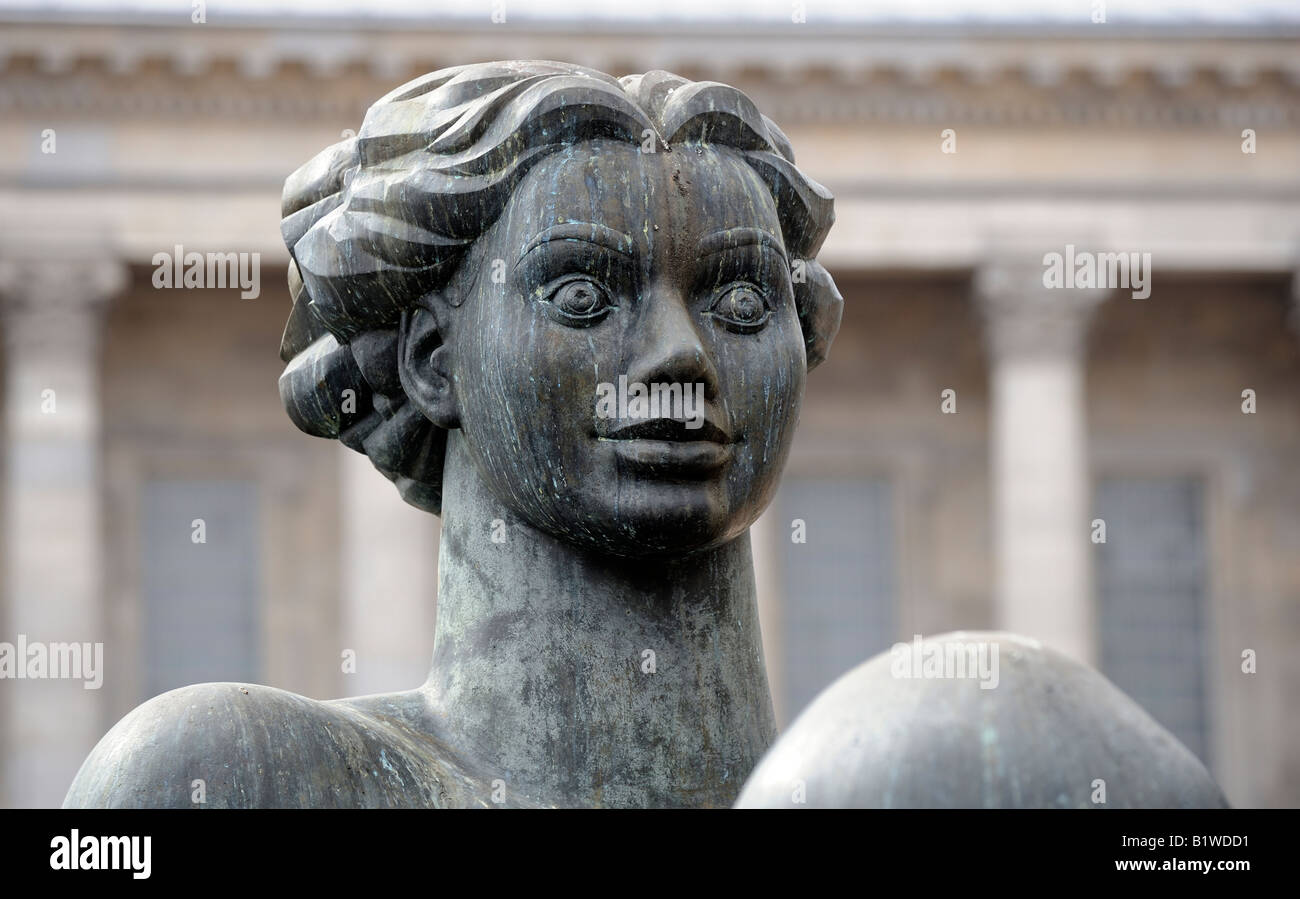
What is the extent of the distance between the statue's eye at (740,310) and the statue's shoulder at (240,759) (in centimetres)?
64

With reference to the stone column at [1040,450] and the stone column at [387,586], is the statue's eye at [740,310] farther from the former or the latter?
the stone column at [1040,450]

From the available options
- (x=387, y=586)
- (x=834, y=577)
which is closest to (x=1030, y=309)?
(x=834, y=577)

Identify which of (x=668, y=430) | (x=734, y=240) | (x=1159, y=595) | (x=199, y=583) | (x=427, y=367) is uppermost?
(x=199, y=583)

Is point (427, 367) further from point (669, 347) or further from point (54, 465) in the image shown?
point (54, 465)

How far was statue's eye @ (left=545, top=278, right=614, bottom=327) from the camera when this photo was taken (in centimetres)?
290

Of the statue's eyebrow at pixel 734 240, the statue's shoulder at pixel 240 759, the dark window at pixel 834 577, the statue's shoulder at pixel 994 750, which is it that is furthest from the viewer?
the dark window at pixel 834 577

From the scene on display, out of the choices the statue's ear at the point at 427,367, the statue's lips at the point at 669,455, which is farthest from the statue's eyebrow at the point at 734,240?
the statue's ear at the point at 427,367

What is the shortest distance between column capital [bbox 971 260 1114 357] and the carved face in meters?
25.0

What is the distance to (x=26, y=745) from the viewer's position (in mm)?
26406

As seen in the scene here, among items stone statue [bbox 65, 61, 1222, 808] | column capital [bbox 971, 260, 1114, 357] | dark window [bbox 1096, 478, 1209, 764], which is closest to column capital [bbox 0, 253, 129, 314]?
column capital [bbox 971, 260, 1114, 357]

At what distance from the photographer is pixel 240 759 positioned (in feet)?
8.69

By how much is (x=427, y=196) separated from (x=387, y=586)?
24.1m

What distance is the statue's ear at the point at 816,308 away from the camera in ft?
10.7
